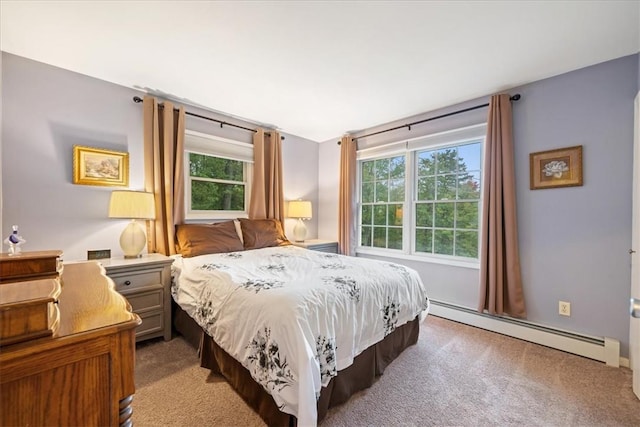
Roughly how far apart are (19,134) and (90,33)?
1.07 meters

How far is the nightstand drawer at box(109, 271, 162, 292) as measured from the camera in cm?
214

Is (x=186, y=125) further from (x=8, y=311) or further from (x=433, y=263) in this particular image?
(x=433, y=263)

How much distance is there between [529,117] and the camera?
253 cm

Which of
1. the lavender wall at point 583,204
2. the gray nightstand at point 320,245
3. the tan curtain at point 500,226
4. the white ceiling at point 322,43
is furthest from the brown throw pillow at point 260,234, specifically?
the lavender wall at point 583,204

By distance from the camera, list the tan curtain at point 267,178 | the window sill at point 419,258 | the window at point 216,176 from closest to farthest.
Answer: the window sill at point 419,258, the window at point 216,176, the tan curtain at point 267,178

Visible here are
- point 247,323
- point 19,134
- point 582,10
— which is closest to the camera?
point 247,323

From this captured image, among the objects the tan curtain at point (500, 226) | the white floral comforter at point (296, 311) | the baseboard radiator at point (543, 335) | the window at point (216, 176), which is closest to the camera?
the white floral comforter at point (296, 311)

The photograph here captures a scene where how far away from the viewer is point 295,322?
131 centimetres

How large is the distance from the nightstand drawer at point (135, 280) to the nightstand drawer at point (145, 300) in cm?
6

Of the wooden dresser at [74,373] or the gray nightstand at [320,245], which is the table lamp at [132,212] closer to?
the gray nightstand at [320,245]

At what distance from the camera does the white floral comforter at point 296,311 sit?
4.19 feet

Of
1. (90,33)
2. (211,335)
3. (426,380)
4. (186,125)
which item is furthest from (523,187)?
(90,33)

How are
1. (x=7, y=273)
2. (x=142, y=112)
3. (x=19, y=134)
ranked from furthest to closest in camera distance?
(x=142, y=112), (x=19, y=134), (x=7, y=273)

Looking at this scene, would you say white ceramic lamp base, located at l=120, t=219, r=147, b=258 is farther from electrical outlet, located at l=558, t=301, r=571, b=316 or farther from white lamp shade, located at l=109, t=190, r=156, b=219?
electrical outlet, located at l=558, t=301, r=571, b=316
